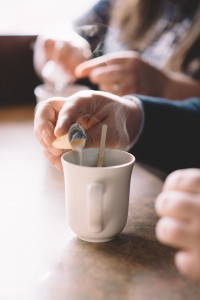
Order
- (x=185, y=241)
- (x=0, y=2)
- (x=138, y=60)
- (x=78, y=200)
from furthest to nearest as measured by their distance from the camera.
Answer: (x=0, y=2) → (x=138, y=60) → (x=78, y=200) → (x=185, y=241)

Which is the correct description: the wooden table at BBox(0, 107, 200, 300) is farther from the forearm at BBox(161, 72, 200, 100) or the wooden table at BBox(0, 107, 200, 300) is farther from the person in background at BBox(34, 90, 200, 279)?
the forearm at BBox(161, 72, 200, 100)

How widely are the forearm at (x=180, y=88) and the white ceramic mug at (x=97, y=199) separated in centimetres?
64

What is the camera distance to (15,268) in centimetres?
45

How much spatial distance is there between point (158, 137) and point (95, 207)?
40 cm

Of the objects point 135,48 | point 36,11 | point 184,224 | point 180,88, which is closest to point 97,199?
point 184,224

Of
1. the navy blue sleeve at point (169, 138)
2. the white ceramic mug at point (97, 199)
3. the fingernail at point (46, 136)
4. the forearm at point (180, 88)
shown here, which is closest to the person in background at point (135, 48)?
the forearm at point (180, 88)

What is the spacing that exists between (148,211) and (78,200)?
15 cm

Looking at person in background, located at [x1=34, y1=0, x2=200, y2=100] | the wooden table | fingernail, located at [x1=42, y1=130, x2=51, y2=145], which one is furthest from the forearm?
fingernail, located at [x1=42, y1=130, x2=51, y2=145]

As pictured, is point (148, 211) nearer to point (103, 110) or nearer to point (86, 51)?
point (103, 110)

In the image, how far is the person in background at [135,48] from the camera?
103 cm

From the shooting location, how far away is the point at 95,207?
1.53 ft

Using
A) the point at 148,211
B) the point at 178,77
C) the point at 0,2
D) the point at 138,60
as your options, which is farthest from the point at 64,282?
the point at 0,2

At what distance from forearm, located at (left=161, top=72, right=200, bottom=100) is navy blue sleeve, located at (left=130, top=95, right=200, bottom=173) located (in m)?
0.25

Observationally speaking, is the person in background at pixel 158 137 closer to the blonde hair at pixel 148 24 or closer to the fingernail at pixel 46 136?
the fingernail at pixel 46 136
